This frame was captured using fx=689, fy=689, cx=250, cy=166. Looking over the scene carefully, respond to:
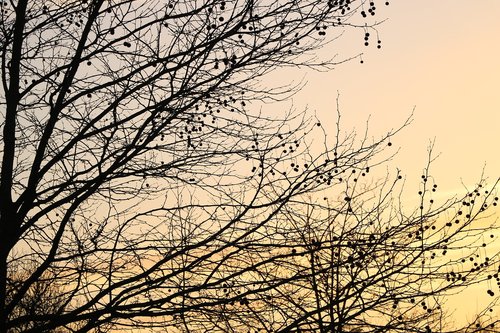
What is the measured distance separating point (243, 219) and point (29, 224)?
192cm

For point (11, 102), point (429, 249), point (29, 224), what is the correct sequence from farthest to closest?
point (11, 102) → point (29, 224) → point (429, 249)

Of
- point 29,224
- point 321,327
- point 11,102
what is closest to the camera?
→ point 321,327

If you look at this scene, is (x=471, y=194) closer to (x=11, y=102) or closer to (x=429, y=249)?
(x=429, y=249)

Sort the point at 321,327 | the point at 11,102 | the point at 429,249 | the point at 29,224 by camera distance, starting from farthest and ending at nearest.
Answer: the point at 11,102 → the point at 29,224 → the point at 429,249 → the point at 321,327

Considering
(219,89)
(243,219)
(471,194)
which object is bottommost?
(243,219)

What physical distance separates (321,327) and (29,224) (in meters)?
2.75

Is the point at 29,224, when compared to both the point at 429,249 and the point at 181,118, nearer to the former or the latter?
the point at 181,118

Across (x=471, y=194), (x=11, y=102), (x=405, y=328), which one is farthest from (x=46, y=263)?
(x=471, y=194)

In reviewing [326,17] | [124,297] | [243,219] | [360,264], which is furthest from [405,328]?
[326,17]

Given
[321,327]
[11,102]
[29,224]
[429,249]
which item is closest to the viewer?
[321,327]

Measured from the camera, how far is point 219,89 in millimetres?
6344

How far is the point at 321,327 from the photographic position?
538 centimetres

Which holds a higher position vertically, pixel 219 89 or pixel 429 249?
pixel 219 89

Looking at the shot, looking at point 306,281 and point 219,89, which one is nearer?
point 306,281
